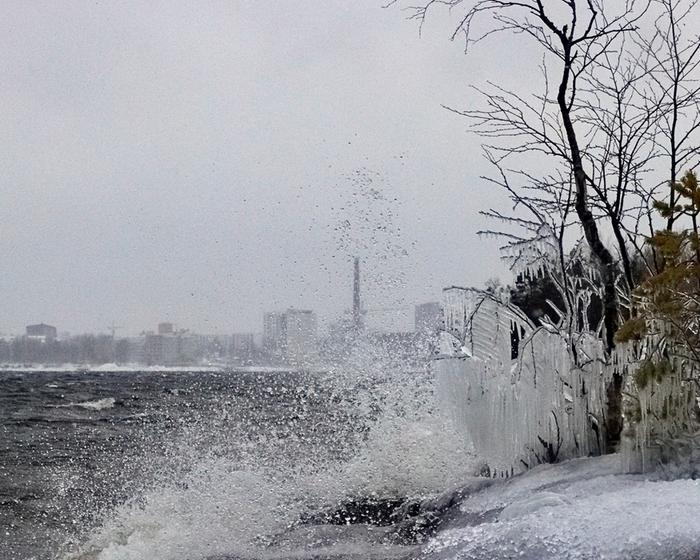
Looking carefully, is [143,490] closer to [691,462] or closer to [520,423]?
[520,423]

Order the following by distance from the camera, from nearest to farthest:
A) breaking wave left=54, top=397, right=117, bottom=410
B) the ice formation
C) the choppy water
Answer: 1. the ice formation
2. the choppy water
3. breaking wave left=54, top=397, right=117, bottom=410

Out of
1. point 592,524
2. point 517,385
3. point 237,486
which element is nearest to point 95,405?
point 237,486

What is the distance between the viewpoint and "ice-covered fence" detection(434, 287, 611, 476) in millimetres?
7273

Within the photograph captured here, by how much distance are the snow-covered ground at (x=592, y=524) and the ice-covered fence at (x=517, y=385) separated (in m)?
1.15

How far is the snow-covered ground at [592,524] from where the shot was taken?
431cm

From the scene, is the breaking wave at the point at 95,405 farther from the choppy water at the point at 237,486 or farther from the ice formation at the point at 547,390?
the ice formation at the point at 547,390

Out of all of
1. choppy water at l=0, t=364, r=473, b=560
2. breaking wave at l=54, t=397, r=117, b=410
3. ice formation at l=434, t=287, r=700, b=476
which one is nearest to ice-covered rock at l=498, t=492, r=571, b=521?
ice formation at l=434, t=287, r=700, b=476

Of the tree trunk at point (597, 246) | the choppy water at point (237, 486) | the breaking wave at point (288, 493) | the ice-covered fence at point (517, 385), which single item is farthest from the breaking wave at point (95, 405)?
the tree trunk at point (597, 246)

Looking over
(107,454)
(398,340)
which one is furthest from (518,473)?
(107,454)

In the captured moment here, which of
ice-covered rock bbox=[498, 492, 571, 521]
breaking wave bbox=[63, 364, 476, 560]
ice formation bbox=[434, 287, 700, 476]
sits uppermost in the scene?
ice formation bbox=[434, 287, 700, 476]

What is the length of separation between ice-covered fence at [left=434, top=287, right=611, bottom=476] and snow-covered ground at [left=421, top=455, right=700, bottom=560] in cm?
115

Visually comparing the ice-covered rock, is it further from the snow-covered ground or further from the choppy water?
the choppy water

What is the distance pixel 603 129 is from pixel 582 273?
4.76 ft

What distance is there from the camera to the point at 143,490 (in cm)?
1241
